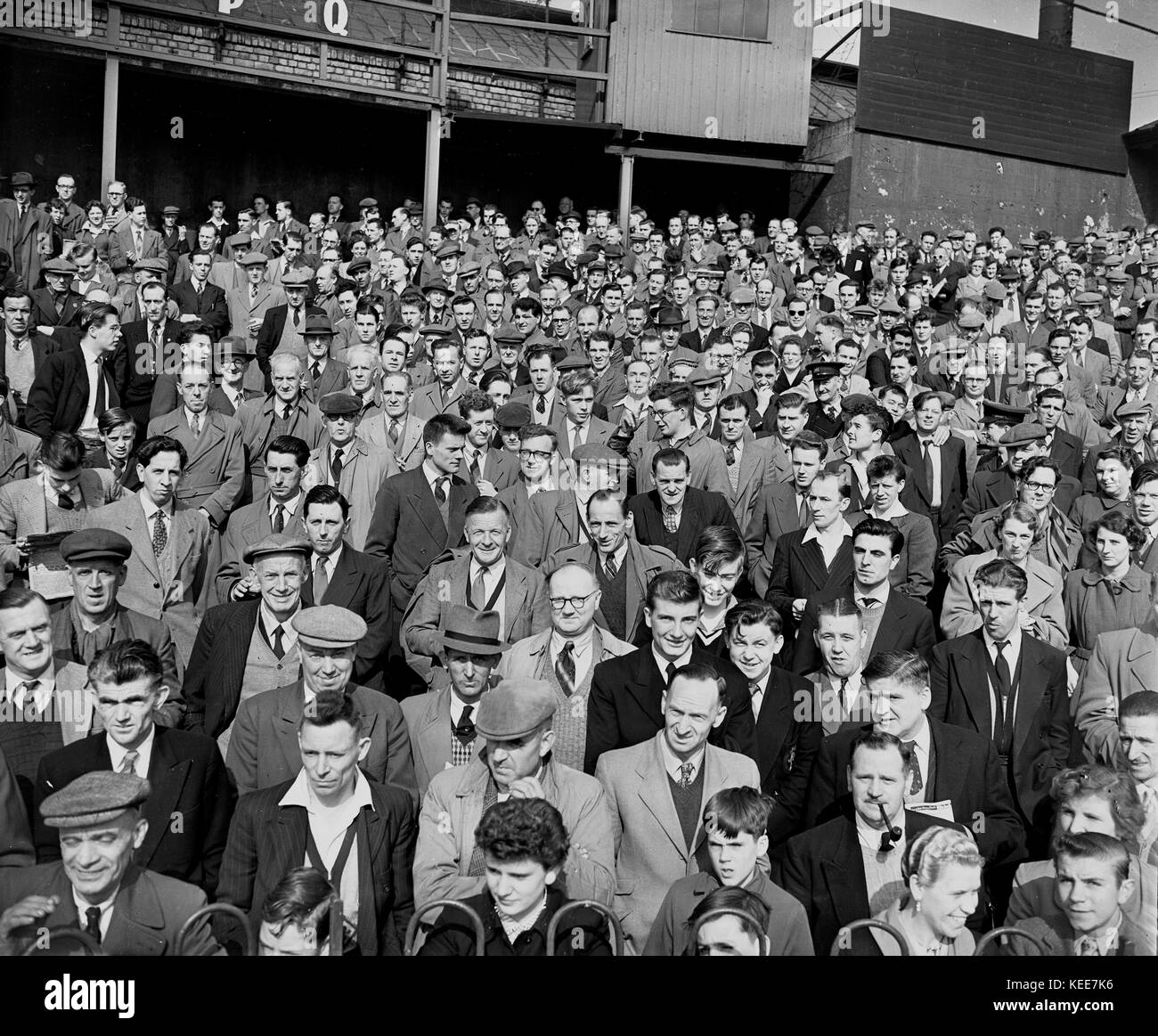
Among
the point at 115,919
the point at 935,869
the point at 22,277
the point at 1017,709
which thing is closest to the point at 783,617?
the point at 1017,709

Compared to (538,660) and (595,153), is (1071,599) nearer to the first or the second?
(538,660)

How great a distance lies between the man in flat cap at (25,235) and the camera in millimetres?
14312

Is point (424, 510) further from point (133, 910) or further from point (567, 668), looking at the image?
point (133, 910)

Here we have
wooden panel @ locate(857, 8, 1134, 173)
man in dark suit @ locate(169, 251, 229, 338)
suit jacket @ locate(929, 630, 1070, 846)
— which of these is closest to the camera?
suit jacket @ locate(929, 630, 1070, 846)

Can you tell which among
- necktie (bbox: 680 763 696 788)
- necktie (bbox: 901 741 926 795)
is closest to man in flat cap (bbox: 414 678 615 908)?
necktie (bbox: 680 763 696 788)

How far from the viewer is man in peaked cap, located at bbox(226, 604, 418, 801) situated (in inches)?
203

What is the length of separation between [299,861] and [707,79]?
771 inches

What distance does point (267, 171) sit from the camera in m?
21.8

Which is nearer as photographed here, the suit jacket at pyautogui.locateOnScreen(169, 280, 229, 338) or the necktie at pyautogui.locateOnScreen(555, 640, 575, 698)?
the necktie at pyautogui.locateOnScreen(555, 640, 575, 698)

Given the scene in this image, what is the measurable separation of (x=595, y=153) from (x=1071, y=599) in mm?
17630

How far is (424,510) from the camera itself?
7.45 metres

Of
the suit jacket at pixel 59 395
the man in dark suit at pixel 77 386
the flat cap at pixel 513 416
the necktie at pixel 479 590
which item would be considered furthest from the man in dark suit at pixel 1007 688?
the suit jacket at pixel 59 395

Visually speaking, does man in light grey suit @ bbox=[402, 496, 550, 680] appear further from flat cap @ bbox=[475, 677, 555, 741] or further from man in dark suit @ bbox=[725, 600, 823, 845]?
flat cap @ bbox=[475, 677, 555, 741]

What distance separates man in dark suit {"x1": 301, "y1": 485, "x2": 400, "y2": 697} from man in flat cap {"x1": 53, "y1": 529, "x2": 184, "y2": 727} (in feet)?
3.01
